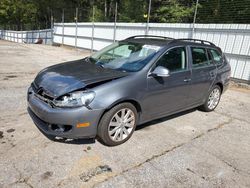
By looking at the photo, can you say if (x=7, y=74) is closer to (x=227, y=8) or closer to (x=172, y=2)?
(x=227, y=8)

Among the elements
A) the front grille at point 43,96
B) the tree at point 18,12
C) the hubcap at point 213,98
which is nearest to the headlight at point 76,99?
the front grille at point 43,96

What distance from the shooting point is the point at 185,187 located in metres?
2.68

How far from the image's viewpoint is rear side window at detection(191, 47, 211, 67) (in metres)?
4.42

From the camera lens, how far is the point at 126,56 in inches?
158

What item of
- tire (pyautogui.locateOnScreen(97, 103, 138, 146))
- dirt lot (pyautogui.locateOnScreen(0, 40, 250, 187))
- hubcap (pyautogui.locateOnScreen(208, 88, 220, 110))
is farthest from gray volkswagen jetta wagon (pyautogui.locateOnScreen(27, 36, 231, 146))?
hubcap (pyautogui.locateOnScreen(208, 88, 220, 110))

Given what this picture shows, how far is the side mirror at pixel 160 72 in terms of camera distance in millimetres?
3484

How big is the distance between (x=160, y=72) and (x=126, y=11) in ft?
58.4

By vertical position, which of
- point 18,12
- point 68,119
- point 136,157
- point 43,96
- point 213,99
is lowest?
point 136,157

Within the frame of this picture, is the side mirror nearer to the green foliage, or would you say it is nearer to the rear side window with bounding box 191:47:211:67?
the rear side window with bounding box 191:47:211:67

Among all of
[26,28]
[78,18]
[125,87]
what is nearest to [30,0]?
[26,28]

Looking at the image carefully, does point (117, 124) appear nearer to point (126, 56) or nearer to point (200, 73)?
point (126, 56)

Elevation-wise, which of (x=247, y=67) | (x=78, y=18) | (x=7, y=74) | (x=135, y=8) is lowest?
(x=7, y=74)

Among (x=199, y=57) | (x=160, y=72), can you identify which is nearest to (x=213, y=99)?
(x=199, y=57)

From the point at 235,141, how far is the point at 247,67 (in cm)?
503
